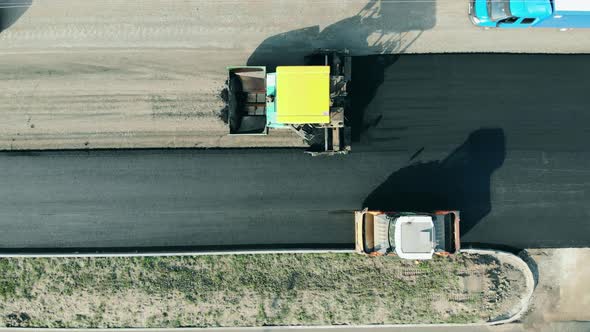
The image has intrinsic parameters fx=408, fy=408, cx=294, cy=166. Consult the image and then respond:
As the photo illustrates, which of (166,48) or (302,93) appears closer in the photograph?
(302,93)

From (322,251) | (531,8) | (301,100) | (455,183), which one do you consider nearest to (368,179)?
(322,251)

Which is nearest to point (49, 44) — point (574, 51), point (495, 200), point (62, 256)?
point (62, 256)

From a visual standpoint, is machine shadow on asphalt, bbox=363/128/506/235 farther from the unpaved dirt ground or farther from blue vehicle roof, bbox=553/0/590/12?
blue vehicle roof, bbox=553/0/590/12

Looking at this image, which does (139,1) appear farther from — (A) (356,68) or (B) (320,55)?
(A) (356,68)

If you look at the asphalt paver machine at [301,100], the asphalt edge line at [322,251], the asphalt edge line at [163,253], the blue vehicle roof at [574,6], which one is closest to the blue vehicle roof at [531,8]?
the blue vehicle roof at [574,6]

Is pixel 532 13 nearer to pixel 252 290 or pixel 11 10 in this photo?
pixel 252 290


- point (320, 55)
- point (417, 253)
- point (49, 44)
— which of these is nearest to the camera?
point (417, 253)
